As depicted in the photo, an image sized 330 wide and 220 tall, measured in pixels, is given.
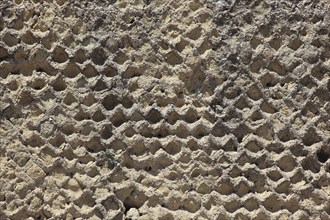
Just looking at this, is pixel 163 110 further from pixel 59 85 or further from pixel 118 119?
pixel 59 85

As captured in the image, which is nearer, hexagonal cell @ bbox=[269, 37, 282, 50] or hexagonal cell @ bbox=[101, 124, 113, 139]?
hexagonal cell @ bbox=[101, 124, 113, 139]

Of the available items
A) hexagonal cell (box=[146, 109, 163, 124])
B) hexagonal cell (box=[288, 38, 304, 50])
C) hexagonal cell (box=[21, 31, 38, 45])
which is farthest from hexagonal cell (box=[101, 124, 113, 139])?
hexagonal cell (box=[288, 38, 304, 50])

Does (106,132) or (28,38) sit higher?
(28,38)

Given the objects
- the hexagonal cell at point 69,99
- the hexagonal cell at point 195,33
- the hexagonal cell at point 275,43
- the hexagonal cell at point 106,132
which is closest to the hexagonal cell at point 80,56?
the hexagonal cell at point 69,99

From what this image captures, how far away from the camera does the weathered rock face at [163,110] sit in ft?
8.64

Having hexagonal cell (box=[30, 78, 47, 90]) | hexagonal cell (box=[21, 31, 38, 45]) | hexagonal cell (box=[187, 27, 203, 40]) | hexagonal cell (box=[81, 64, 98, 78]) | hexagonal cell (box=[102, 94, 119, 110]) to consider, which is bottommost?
hexagonal cell (box=[102, 94, 119, 110])

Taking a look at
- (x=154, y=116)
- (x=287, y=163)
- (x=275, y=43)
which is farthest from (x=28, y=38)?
(x=287, y=163)

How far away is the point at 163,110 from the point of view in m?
2.68

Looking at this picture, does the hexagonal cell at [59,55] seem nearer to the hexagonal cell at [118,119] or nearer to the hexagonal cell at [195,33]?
the hexagonal cell at [118,119]

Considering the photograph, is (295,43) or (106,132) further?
(295,43)

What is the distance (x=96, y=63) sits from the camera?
268 cm

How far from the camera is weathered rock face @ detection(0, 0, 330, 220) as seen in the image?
2633 millimetres

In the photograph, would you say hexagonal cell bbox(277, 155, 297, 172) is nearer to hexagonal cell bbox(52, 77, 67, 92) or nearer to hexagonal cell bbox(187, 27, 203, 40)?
hexagonal cell bbox(187, 27, 203, 40)

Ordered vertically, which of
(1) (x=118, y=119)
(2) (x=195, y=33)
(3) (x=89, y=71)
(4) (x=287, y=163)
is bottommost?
(4) (x=287, y=163)
